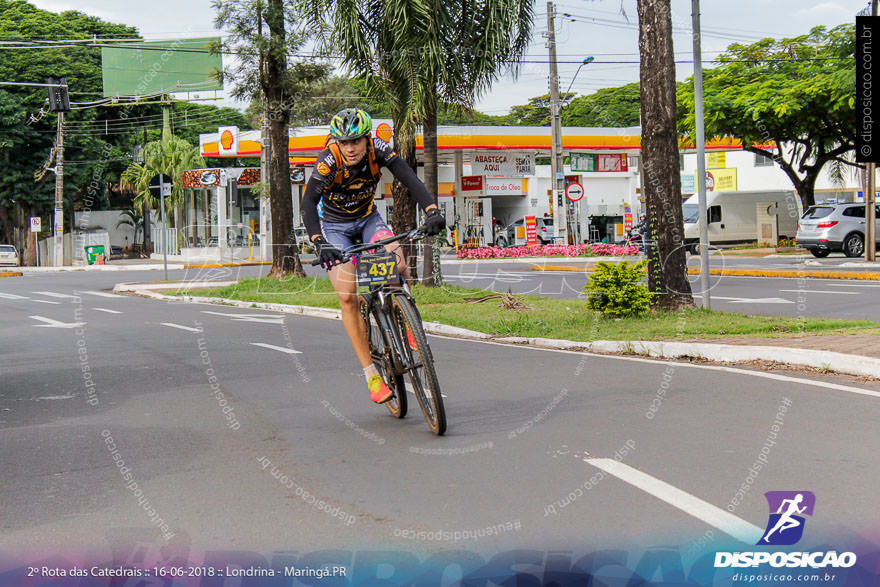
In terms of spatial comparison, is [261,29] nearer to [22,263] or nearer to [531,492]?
[531,492]

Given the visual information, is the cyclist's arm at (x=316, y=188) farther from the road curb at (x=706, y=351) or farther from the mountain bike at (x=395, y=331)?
the road curb at (x=706, y=351)

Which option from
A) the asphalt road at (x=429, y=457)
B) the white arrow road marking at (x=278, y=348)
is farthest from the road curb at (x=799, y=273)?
the white arrow road marking at (x=278, y=348)

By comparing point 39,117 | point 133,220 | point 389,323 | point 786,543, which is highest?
point 39,117

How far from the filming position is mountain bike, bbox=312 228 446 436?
229 inches

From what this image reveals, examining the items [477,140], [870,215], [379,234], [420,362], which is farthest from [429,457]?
[477,140]

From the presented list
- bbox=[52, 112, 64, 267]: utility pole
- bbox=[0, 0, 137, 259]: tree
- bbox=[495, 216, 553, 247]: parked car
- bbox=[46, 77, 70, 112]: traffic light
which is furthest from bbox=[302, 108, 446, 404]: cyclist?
bbox=[0, 0, 137, 259]: tree

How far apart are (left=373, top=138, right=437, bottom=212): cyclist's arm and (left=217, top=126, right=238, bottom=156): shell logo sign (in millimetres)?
40194

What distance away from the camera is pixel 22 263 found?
55094 mm

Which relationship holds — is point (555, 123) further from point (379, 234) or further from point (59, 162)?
point (379, 234)

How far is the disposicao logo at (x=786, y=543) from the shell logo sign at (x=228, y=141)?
42.9m

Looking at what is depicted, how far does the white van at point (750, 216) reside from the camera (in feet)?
127

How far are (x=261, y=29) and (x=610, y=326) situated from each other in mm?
14499

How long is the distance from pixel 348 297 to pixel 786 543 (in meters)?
3.46

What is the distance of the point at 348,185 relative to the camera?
21.0 ft
